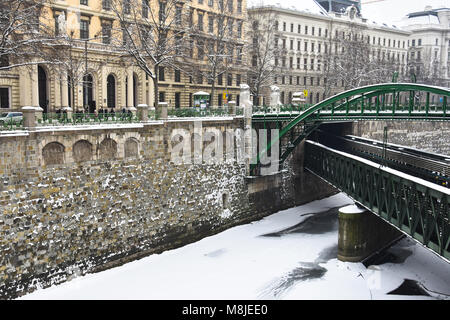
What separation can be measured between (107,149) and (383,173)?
1377 centimetres

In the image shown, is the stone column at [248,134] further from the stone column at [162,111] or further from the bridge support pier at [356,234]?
the bridge support pier at [356,234]

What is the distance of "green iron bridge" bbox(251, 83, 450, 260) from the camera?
802 inches

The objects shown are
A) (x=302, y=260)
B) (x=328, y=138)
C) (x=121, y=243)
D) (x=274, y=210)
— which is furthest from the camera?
(x=328, y=138)

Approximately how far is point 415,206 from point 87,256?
50.3 feet

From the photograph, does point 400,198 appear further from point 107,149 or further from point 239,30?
point 239,30

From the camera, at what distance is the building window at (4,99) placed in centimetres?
3544

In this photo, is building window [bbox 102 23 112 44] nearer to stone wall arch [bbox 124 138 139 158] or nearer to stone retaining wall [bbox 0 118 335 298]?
stone retaining wall [bbox 0 118 335 298]

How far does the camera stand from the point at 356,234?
85.6 ft

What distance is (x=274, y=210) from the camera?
36.3m

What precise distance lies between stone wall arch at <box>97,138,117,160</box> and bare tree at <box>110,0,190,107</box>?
6.53 meters

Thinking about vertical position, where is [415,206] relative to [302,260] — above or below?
above

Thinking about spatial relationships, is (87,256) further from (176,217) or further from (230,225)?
(230,225)
